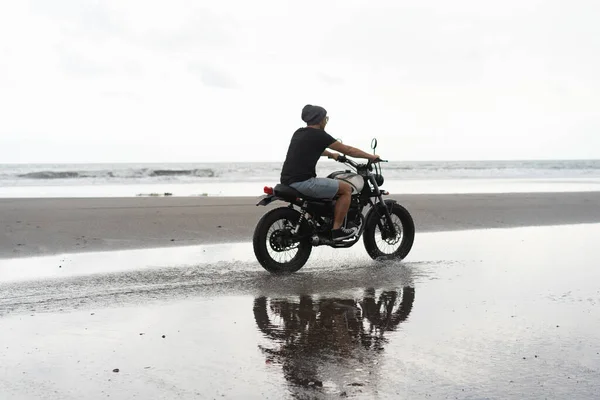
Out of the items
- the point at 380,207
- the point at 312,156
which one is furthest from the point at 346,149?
the point at 380,207

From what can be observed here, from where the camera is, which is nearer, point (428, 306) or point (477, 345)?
point (477, 345)

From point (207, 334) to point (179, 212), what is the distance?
27.6ft

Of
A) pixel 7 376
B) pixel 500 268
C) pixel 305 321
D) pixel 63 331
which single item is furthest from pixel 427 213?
pixel 7 376

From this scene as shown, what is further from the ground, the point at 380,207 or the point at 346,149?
the point at 346,149

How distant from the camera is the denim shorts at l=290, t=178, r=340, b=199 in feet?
23.8

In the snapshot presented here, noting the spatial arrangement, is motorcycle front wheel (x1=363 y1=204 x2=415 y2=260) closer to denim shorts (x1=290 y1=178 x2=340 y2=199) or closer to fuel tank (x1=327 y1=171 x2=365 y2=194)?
fuel tank (x1=327 y1=171 x2=365 y2=194)

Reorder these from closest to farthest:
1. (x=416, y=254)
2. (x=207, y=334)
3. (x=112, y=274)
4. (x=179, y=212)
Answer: (x=207, y=334)
(x=112, y=274)
(x=416, y=254)
(x=179, y=212)

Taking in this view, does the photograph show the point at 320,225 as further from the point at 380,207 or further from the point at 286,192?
the point at 380,207

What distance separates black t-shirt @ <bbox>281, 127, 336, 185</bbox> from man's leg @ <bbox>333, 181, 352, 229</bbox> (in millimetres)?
418

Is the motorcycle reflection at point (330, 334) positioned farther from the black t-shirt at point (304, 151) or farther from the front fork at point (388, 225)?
the front fork at point (388, 225)

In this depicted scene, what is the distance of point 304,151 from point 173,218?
5.13m

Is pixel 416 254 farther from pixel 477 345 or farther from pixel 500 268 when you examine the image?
pixel 477 345

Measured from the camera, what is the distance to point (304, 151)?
723 centimetres

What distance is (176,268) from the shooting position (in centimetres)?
730
